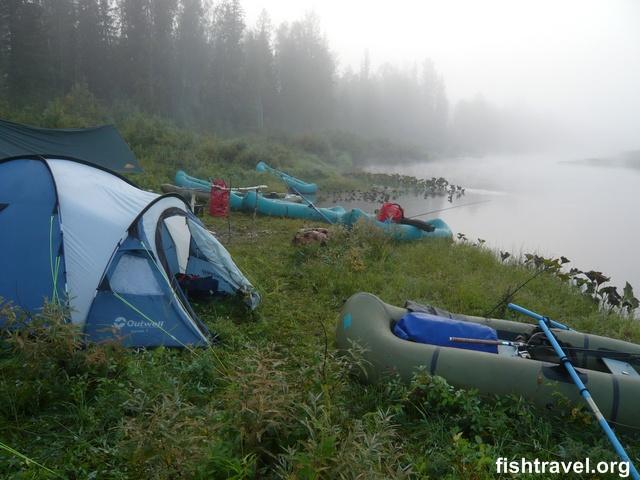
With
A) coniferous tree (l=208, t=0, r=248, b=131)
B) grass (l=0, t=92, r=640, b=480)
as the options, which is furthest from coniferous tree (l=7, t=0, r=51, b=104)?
grass (l=0, t=92, r=640, b=480)

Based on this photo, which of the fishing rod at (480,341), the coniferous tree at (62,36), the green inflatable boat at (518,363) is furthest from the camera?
the coniferous tree at (62,36)

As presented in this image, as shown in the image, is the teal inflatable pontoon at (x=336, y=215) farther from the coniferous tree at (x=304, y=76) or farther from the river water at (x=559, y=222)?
the coniferous tree at (x=304, y=76)

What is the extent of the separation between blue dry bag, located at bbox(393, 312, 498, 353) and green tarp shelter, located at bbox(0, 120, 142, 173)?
6.91 meters

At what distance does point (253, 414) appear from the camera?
2076mm

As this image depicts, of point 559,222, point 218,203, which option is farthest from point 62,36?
point 559,222

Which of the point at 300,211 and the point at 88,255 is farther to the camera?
the point at 300,211

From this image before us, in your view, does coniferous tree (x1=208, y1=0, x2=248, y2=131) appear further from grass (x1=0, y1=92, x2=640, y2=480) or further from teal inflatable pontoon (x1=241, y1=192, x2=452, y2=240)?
grass (x1=0, y1=92, x2=640, y2=480)

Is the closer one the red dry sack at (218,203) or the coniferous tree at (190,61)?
the red dry sack at (218,203)

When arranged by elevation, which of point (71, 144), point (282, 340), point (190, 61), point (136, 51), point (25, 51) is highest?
point (190, 61)

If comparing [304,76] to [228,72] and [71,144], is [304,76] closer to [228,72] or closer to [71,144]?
[228,72]

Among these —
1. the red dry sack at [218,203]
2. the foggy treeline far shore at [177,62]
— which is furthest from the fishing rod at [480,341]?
the foggy treeline far shore at [177,62]

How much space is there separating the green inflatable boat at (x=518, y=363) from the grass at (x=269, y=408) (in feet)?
0.39

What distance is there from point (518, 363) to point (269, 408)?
81.3 inches

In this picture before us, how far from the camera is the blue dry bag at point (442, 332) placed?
3.65 meters
